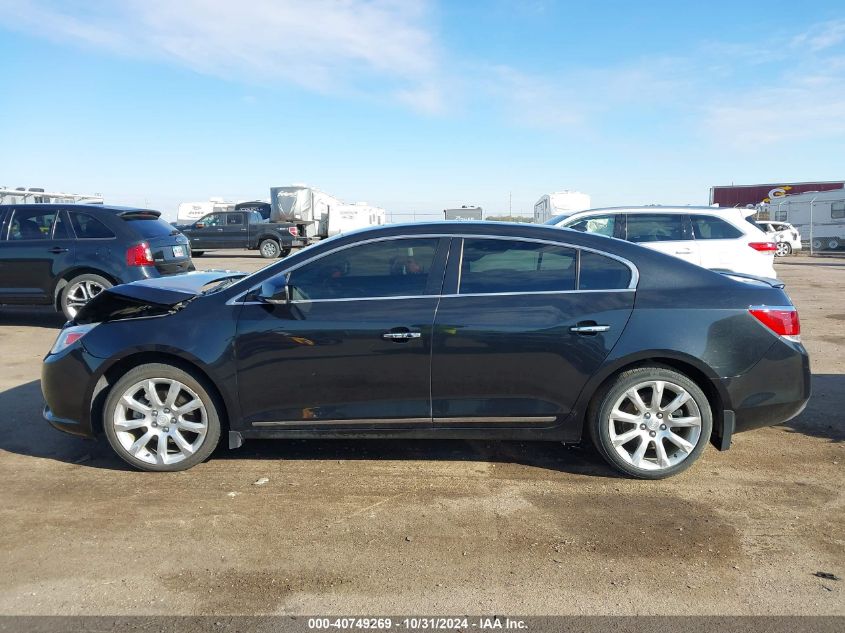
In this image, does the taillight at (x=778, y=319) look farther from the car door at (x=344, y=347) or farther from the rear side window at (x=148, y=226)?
the rear side window at (x=148, y=226)

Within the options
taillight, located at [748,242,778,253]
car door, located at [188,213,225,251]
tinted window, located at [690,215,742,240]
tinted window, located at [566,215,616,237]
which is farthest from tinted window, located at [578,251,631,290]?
car door, located at [188,213,225,251]

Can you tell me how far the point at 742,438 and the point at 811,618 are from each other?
2326 millimetres

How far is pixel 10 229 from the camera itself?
29.8 ft

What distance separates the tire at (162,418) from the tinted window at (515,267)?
1797 millimetres

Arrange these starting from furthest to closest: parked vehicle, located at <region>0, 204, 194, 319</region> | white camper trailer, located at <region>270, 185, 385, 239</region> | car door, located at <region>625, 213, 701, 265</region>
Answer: white camper trailer, located at <region>270, 185, 385, 239</region> → car door, located at <region>625, 213, 701, 265</region> → parked vehicle, located at <region>0, 204, 194, 319</region>

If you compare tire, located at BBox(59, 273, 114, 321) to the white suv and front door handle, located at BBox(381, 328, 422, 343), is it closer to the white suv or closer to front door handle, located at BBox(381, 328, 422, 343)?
front door handle, located at BBox(381, 328, 422, 343)

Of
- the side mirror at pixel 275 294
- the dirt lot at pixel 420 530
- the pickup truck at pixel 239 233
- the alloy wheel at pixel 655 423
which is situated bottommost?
the dirt lot at pixel 420 530

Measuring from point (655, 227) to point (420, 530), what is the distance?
23.2 ft

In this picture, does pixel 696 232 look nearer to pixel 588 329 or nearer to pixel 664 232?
pixel 664 232

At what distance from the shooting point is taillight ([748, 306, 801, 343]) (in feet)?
13.6

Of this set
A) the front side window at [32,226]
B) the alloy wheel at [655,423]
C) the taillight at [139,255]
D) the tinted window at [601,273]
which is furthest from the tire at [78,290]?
the alloy wheel at [655,423]

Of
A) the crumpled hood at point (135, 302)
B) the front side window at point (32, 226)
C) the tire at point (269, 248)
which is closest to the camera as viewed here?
the crumpled hood at point (135, 302)

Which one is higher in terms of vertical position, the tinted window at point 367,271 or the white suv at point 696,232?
the white suv at point 696,232

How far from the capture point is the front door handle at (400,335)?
13.4 feet
